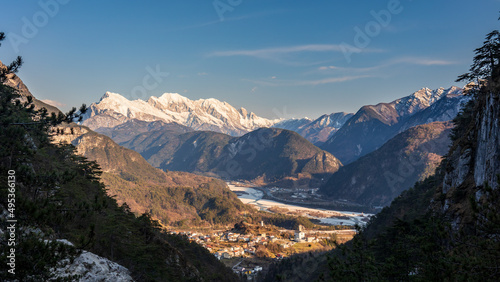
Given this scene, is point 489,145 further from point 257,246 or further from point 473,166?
point 257,246

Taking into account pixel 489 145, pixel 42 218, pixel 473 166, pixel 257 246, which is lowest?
pixel 257 246

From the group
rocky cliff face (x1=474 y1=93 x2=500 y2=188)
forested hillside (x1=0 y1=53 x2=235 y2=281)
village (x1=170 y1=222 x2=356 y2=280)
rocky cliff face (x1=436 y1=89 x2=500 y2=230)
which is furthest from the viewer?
village (x1=170 y1=222 x2=356 y2=280)

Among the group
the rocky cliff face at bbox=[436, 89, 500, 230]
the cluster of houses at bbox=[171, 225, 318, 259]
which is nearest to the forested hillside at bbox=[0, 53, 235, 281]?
the rocky cliff face at bbox=[436, 89, 500, 230]

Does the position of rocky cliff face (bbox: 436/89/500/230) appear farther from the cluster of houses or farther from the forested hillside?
the cluster of houses

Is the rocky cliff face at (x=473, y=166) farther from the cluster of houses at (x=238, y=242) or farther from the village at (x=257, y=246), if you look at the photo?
the cluster of houses at (x=238, y=242)

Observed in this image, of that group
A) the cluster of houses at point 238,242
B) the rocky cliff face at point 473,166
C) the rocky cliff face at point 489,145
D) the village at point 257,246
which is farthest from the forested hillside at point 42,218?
the cluster of houses at point 238,242

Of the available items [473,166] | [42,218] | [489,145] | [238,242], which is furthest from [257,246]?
[42,218]

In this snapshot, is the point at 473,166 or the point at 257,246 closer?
the point at 473,166

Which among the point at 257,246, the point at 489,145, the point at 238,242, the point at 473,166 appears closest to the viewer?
the point at 489,145
